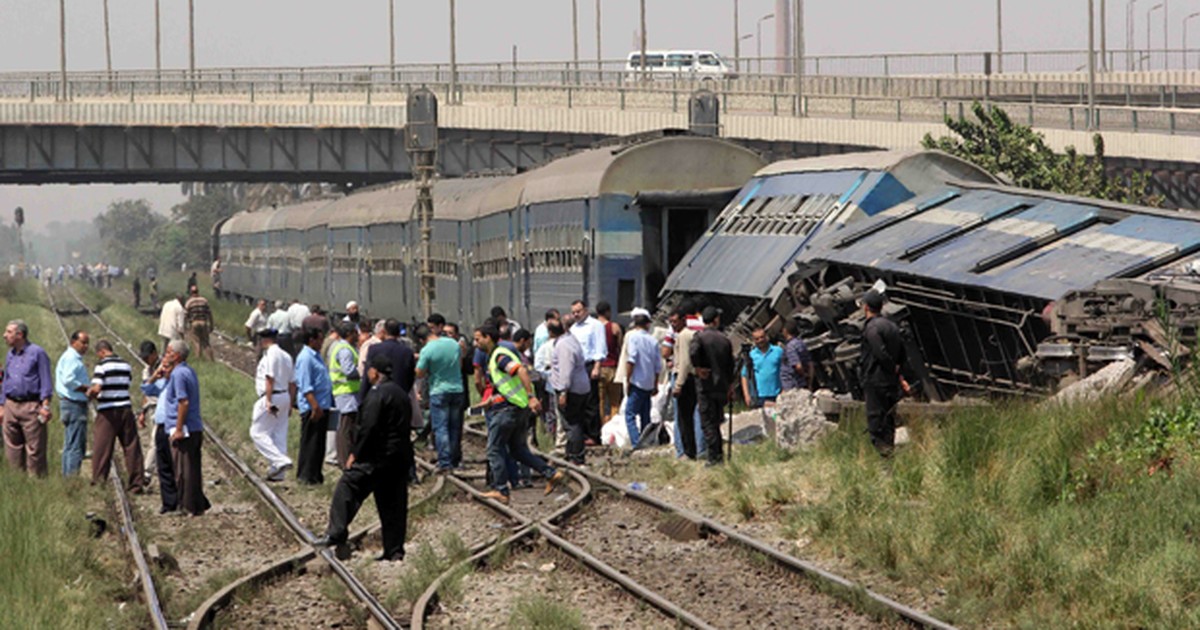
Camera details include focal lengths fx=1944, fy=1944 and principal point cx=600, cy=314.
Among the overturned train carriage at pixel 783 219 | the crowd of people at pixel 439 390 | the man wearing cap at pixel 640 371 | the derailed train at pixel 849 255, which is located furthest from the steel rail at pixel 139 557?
the overturned train carriage at pixel 783 219

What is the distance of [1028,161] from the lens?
140ft

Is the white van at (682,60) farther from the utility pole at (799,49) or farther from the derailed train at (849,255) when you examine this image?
the derailed train at (849,255)

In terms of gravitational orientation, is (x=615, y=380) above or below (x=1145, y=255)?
below

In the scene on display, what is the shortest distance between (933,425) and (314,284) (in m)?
34.6

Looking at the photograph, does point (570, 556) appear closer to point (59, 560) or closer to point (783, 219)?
point (59, 560)

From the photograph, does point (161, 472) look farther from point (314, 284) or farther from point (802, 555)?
point (314, 284)

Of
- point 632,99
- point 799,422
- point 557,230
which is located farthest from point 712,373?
point 632,99

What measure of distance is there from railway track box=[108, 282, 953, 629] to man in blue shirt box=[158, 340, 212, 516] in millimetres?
2663

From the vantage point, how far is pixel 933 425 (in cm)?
1830

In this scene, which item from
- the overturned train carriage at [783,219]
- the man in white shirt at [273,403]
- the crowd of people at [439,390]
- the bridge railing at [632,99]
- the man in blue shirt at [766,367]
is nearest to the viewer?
the crowd of people at [439,390]

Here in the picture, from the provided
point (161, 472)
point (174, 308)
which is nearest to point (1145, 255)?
point (161, 472)

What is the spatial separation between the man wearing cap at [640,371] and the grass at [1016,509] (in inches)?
111

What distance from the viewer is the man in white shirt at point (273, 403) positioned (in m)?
19.4

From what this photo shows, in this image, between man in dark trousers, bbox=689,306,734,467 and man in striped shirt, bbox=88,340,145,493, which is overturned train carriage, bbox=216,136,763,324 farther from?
man in striped shirt, bbox=88,340,145,493
